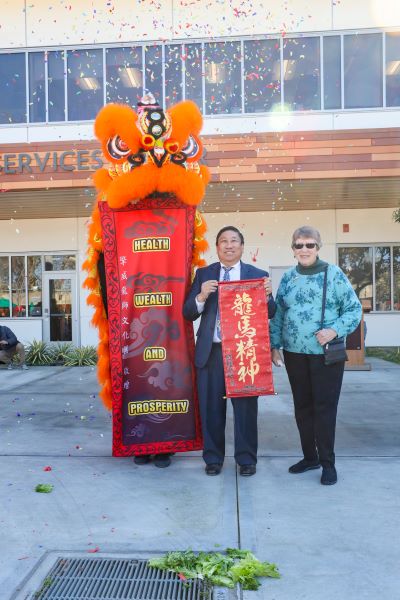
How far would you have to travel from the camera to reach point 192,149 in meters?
3.98

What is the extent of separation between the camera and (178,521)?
3.05 m

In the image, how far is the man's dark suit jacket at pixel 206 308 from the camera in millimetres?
3766

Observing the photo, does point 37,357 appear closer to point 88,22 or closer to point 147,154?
point 88,22

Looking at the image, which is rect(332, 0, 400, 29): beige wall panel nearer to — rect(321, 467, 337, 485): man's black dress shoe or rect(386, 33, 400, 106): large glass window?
rect(386, 33, 400, 106): large glass window

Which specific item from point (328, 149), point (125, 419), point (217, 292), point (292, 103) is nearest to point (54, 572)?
point (125, 419)

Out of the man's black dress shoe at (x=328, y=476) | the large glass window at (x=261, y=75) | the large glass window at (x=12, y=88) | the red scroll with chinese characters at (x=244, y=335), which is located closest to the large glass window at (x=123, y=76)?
the large glass window at (x=12, y=88)

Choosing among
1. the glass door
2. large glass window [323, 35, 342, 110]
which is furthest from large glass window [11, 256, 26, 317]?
large glass window [323, 35, 342, 110]

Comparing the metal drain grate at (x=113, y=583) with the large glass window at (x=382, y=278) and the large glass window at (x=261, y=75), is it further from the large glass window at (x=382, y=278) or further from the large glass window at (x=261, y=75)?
the large glass window at (x=382, y=278)

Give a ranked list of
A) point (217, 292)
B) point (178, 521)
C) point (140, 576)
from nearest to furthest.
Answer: point (140, 576), point (178, 521), point (217, 292)

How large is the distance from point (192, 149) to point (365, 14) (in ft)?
29.3

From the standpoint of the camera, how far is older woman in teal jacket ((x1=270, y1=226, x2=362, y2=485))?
3.58m

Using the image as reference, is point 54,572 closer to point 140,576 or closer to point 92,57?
point 140,576

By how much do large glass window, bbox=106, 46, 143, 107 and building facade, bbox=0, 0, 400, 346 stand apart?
3 cm

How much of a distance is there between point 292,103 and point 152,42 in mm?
3188
